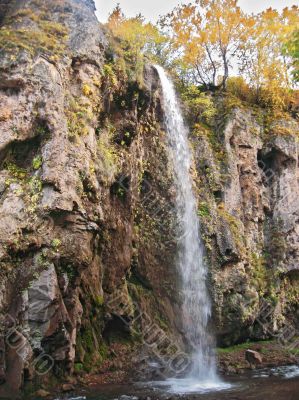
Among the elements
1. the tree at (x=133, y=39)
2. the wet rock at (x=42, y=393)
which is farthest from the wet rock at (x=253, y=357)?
the tree at (x=133, y=39)

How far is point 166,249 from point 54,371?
233 inches

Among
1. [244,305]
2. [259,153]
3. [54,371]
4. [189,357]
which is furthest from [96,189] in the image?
[259,153]

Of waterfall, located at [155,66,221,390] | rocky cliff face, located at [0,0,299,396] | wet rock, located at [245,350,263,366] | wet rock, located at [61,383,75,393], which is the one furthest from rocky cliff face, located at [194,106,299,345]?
wet rock, located at [61,383,75,393]

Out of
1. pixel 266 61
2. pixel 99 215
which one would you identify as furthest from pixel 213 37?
pixel 99 215

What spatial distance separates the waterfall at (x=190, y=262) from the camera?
12.8 metres

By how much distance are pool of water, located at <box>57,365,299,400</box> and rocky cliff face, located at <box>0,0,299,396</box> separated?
1.11 meters

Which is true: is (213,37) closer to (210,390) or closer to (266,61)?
(266,61)

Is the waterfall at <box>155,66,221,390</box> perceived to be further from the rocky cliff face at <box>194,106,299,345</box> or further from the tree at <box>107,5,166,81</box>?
the tree at <box>107,5,166,81</box>

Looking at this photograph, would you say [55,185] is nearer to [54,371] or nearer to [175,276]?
[54,371]

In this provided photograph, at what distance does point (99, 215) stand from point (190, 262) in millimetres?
4765

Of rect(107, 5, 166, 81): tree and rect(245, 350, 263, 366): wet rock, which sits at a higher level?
rect(107, 5, 166, 81): tree

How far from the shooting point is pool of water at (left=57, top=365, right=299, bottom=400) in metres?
8.86

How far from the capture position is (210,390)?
9.88 meters

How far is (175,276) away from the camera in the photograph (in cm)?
1352
